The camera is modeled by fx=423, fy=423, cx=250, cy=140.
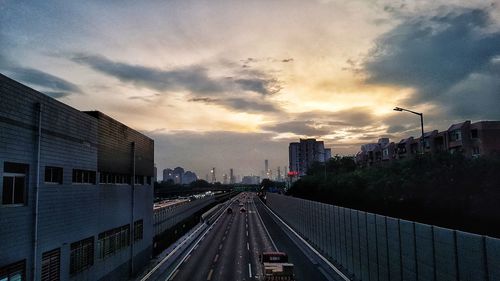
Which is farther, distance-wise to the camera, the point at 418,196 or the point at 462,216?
the point at 418,196

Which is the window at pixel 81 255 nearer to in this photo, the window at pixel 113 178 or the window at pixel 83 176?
the window at pixel 83 176

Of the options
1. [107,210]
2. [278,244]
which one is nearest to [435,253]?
[107,210]

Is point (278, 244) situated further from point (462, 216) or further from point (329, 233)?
point (462, 216)

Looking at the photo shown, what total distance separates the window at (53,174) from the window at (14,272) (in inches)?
190

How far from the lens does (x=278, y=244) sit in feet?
186

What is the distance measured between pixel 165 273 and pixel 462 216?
2552cm

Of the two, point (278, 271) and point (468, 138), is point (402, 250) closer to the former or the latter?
point (278, 271)

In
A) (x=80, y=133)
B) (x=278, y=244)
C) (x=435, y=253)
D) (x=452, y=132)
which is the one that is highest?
(x=452, y=132)

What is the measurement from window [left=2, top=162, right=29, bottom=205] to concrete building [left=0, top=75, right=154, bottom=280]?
4 centimetres

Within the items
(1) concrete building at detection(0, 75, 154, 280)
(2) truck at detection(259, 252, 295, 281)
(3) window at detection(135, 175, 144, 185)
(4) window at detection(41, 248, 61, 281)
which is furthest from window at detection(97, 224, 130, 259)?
(2) truck at detection(259, 252, 295, 281)

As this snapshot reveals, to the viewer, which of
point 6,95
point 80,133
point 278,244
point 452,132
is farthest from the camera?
point 452,132

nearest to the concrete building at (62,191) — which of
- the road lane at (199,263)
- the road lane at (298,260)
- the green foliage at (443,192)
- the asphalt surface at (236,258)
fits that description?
the road lane at (199,263)

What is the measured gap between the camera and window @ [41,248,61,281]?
74.5 ft

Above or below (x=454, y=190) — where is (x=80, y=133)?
above
